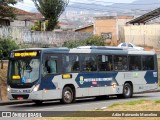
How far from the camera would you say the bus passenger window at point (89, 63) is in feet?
83.4

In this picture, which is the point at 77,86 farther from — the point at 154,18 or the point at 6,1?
the point at 154,18

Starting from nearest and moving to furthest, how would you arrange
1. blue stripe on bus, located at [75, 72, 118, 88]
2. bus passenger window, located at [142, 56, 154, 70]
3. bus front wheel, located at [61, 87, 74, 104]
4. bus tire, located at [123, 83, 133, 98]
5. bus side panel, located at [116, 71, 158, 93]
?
bus front wheel, located at [61, 87, 74, 104], blue stripe on bus, located at [75, 72, 118, 88], bus side panel, located at [116, 71, 158, 93], bus tire, located at [123, 83, 133, 98], bus passenger window, located at [142, 56, 154, 70]

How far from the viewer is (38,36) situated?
44344mm

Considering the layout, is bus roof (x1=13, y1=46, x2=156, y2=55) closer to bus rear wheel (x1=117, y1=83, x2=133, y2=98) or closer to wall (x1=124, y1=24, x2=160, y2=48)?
bus rear wheel (x1=117, y1=83, x2=133, y2=98)

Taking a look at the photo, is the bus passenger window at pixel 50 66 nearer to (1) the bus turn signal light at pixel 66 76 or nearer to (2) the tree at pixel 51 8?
(1) the bus turn signal light at pixel 66 76

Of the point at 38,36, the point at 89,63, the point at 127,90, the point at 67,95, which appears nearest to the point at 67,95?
the point at 67,95

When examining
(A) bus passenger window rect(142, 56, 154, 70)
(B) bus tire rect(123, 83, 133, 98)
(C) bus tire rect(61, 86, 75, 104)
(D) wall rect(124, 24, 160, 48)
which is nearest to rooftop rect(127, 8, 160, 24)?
(D) wall rect(124, 24, 160, 48)

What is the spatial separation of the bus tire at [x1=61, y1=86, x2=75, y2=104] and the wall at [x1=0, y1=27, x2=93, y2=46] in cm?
1589

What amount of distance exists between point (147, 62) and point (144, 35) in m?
33.7

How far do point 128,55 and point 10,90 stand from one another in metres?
8.00

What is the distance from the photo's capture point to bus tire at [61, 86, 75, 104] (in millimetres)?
24094

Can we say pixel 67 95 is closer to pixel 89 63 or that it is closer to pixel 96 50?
pixel 89 63

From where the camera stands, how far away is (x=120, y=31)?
217ft

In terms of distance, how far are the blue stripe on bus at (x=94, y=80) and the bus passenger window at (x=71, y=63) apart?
0.45 m
